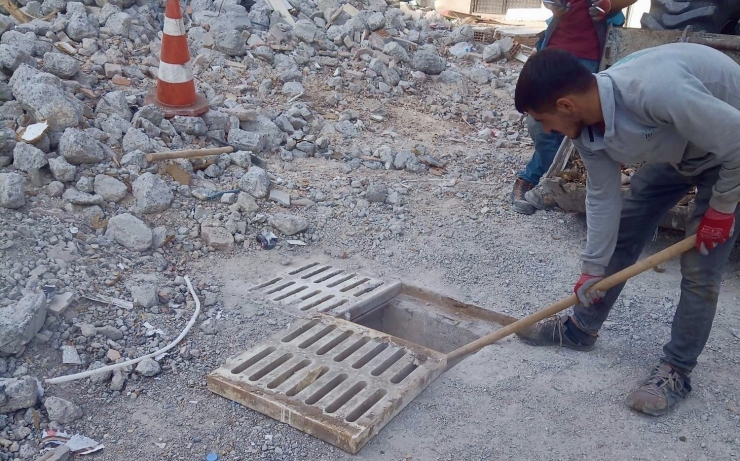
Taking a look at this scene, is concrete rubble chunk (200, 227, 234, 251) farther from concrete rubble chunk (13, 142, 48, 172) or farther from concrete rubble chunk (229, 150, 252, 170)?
concrete rubble chunk (13, 142, 48, 172)

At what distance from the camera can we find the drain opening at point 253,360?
2.88 meters

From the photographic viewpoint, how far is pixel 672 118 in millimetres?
2289

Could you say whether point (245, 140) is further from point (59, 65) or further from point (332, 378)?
point (332, 378)

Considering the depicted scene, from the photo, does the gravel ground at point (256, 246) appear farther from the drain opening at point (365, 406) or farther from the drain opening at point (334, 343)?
the drain opening at point (334, 343)

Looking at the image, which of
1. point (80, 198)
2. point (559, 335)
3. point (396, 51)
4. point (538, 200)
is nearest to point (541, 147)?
point (538, 200)

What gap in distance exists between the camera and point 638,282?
3779 mm

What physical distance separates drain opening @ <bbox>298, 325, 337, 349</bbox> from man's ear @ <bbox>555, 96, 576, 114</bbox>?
145 cm

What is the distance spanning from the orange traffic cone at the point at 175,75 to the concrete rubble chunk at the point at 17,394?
2644 mm

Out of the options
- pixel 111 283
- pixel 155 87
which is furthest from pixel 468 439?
pixel 155 87

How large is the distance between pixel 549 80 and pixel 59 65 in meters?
3.76

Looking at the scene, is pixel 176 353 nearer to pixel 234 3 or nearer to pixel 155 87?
pixel 155 87

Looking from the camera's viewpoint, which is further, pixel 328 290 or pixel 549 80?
pixel 328 290

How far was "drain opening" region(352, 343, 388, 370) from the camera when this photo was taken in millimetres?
2959

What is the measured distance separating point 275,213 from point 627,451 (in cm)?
246
